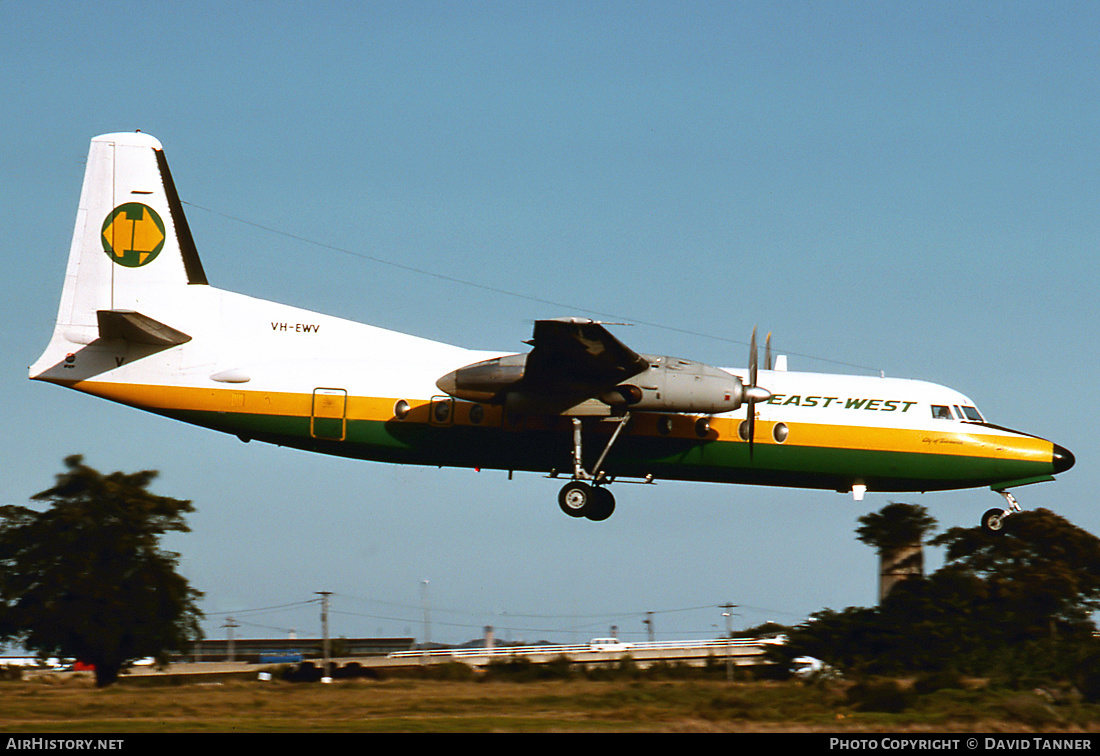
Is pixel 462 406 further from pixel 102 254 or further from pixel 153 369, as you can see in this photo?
pixel 102 254

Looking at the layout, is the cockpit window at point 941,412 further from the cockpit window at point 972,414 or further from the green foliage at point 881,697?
the green foliage at point 881,697

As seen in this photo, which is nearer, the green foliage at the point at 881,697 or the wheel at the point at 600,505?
the green foliage at the point at 881,697

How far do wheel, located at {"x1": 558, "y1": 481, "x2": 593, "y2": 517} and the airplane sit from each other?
0.03m

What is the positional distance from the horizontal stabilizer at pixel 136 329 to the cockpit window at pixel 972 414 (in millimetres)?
14626

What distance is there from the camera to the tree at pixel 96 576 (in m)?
26.0

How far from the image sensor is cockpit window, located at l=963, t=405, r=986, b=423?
73.1ft

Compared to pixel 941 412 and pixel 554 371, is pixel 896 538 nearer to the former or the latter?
pixel 941 412

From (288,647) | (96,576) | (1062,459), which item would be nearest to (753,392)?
(1062,459)

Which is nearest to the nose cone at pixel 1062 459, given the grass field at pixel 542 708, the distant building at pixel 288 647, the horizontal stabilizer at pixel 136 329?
the grass field at pixel 542 708

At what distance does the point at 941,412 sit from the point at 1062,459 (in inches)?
96.8

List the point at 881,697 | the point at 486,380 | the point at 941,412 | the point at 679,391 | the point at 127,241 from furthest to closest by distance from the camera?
1. the point at 127,241
2. the point at 941,412
3. the point at 679,391
4. the point at 486,380
5. the point at 881,697

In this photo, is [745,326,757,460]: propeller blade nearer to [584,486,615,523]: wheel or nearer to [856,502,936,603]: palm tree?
[584,486,615,523]: wheel

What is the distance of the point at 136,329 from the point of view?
21.1m

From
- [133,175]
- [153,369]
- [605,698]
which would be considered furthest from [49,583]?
[605,698]
